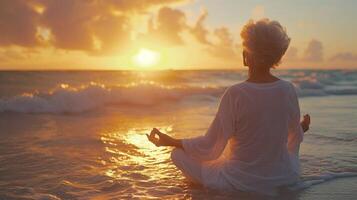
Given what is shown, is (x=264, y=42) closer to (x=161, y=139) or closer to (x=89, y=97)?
(x=161, y=139)

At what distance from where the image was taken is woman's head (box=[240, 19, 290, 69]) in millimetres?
3877

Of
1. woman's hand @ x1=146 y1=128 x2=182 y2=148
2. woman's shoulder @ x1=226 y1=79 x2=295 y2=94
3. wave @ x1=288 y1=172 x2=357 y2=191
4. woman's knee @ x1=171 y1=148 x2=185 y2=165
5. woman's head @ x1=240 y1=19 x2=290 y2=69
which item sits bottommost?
wave @ x1=288 y1=172 x2=357 y2=191

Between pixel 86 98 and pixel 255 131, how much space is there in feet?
35.9

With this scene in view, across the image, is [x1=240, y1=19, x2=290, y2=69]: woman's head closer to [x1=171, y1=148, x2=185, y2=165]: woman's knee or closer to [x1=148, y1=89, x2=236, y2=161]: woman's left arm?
[x1=148, y1=89, x2=236, y2=161]: woman's left arm

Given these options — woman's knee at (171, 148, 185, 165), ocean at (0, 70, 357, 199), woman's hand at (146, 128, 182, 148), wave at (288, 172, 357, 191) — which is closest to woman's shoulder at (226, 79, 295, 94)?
woman's hand at (146, 128, 182, 148)

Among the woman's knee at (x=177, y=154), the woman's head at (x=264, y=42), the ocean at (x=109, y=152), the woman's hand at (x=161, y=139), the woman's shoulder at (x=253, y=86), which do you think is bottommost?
the ocean at (x=109, y=152)

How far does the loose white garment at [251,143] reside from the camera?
13.4ft

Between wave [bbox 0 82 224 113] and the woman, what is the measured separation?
9153 millimetres

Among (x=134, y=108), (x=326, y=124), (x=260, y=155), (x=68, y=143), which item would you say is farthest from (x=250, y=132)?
(x=134, y=108)

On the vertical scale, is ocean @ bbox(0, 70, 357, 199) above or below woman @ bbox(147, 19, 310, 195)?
below

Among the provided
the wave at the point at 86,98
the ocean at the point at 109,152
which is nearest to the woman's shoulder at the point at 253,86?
the ocean at the point at 109,152

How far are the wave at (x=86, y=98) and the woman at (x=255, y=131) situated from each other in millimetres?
9153

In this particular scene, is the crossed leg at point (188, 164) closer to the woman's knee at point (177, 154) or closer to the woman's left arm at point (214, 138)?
the woman's knee at point (177, 154)

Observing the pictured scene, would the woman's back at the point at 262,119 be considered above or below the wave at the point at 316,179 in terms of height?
above
